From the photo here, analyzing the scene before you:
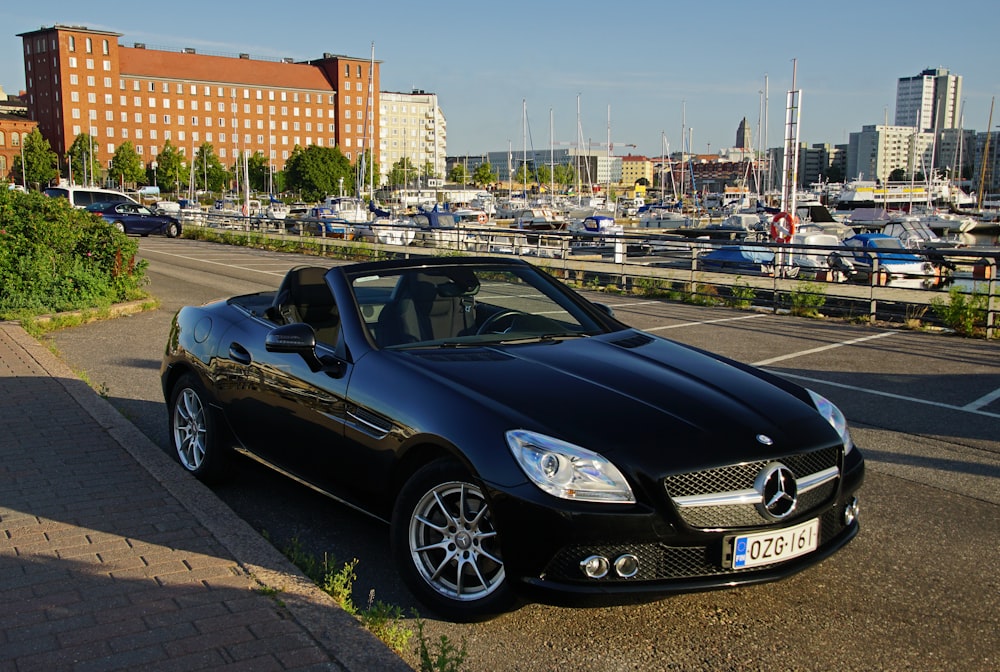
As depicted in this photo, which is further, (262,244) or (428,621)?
(262,244)

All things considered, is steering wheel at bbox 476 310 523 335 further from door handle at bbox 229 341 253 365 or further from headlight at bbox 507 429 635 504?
headlight at bbox 507 429 635 504

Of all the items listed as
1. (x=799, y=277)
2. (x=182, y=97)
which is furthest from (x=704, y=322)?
(x=182, y=97)

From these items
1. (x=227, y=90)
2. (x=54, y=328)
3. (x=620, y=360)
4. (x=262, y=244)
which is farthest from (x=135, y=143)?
(x=620, y=360)

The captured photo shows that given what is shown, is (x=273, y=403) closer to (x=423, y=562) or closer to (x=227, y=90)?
(x=423, y=562)

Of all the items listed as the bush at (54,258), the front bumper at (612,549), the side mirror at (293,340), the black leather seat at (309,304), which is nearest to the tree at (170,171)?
the bush at (54,258)

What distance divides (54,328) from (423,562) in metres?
11.1

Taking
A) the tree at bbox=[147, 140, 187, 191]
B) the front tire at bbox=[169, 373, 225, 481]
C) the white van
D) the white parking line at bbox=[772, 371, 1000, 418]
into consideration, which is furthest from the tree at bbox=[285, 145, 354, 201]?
the front tire at bbox=[169, 373, 225, 481]

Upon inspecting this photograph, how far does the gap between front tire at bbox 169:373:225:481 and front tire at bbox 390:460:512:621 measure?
2130 millimetres

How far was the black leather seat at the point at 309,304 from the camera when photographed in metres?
5.39

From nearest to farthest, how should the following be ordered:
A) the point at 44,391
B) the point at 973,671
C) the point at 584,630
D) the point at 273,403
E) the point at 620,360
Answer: the point at 973,671
the point at 584,630
the point at 620,360
the point at 273,403
the point at 44,391

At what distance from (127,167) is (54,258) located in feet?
434

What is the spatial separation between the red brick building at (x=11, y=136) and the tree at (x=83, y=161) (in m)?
15.4

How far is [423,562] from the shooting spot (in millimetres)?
4148

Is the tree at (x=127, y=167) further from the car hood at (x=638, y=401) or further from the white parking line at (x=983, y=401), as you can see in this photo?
the car hood at (x=638, y=401)
